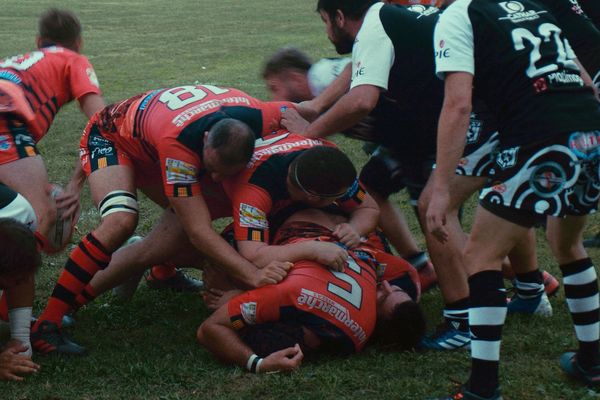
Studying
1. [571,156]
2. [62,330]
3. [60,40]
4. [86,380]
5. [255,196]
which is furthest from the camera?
[60,40]

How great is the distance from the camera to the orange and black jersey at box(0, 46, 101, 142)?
17.1 feet

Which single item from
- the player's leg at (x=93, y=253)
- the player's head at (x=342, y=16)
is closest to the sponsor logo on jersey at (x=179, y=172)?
the player's leg at (x=93, y=253)

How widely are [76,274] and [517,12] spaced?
2.38 metres

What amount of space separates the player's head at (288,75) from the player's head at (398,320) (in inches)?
59.8

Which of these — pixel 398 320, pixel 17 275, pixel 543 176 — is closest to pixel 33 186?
pixel 17 275

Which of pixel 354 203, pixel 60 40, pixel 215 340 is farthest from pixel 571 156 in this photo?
pixel 60 40

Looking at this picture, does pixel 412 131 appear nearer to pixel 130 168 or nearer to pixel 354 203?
pixel 354 203

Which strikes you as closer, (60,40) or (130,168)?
(130,168)

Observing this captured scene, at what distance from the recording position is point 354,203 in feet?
15.4

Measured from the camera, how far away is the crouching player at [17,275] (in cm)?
384

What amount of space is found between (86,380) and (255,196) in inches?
44.0

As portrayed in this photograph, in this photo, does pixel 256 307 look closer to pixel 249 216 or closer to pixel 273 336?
pixel 273 336

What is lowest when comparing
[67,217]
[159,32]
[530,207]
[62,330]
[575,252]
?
[159,32]

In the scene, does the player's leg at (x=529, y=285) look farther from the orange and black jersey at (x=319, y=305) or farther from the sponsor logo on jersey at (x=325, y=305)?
the sponsor logo on jersey at (x=325, y=305)
